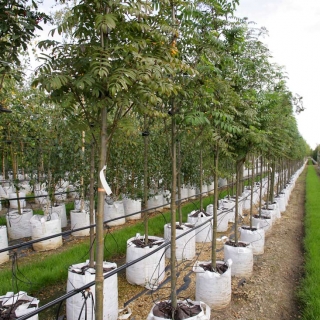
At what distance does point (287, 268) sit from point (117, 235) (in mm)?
3160

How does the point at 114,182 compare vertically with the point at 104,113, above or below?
below

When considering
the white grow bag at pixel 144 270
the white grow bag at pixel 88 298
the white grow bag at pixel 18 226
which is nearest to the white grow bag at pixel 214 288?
the white grow bag at pixel 144 270

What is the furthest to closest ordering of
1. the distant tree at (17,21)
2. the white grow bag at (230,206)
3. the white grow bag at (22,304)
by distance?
the white grow bag at (230,206) < the white grow bag at (22,304) < the distant tree at (17,21)

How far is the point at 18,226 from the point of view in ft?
19.5

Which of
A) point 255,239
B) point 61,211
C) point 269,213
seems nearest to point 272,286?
point 255,239

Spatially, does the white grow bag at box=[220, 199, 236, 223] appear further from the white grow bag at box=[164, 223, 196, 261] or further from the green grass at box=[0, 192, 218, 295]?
the green grass at box=[0, 192, 218, 295]

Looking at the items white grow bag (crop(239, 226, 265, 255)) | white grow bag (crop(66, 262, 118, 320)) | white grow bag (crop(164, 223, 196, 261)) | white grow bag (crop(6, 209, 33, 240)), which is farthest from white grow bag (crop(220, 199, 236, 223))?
white grow bag (crop(66, 262, 118, 320))

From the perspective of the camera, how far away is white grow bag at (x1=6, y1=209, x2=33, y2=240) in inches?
233

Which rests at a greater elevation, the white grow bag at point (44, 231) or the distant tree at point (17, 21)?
the distant tree at point (17, 21)

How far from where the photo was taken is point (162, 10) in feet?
6.98

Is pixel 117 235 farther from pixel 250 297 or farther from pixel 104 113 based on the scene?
pixel 104 113

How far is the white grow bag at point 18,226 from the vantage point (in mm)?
5910

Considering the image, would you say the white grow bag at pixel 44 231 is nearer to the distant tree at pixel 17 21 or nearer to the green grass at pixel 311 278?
the distant tree at pixel 17 21

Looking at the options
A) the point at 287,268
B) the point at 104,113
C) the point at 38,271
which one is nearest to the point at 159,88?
the point at 104,113
